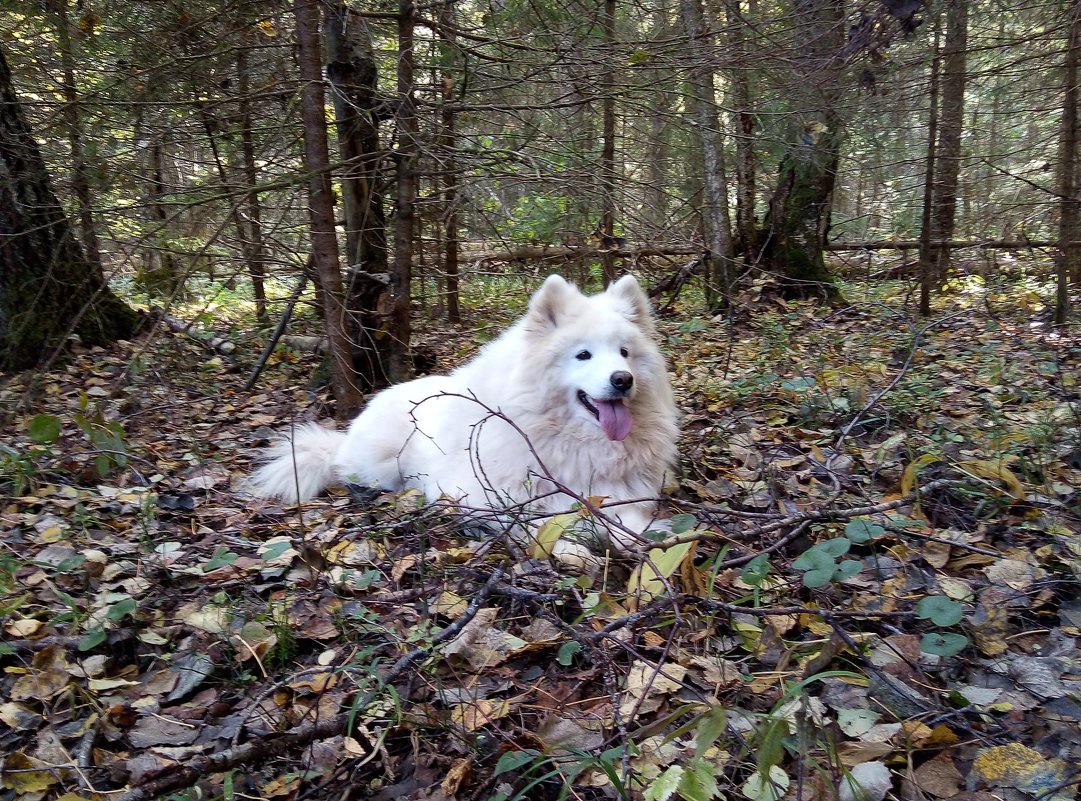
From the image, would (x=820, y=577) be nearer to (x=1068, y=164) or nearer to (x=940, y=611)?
(x=940, y=611)

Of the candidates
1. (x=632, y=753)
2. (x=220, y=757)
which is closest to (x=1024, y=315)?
(x=632, y=753)

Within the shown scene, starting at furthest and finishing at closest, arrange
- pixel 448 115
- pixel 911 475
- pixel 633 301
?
pixel 448 115 < pixel 633 301 < pixel 911 475

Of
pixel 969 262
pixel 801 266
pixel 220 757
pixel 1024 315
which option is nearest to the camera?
pixel 220 757

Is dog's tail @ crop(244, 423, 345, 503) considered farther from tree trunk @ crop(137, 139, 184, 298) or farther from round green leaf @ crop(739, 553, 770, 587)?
round green leaf @ crop(739, 553, 770, 587)

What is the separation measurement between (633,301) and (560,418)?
812 millimetres

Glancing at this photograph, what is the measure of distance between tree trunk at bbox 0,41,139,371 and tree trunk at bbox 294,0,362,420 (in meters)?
1.84

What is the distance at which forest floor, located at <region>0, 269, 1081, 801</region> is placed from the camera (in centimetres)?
166

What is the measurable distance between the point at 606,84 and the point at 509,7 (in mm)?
1618

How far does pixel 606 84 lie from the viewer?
475cm

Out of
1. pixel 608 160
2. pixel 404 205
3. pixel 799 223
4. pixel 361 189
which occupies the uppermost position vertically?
pixel 608 160

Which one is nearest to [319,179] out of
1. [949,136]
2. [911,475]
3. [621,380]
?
[621,380]

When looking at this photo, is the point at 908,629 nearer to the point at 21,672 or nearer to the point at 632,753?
the point at 632,753

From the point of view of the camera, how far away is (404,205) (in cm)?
505

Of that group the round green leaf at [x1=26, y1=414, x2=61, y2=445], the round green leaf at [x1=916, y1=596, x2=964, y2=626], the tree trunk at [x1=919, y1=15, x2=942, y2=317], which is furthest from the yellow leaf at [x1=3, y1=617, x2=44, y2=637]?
the tree trunk at [x1=919, y1=15, x2=942, y2=317]
